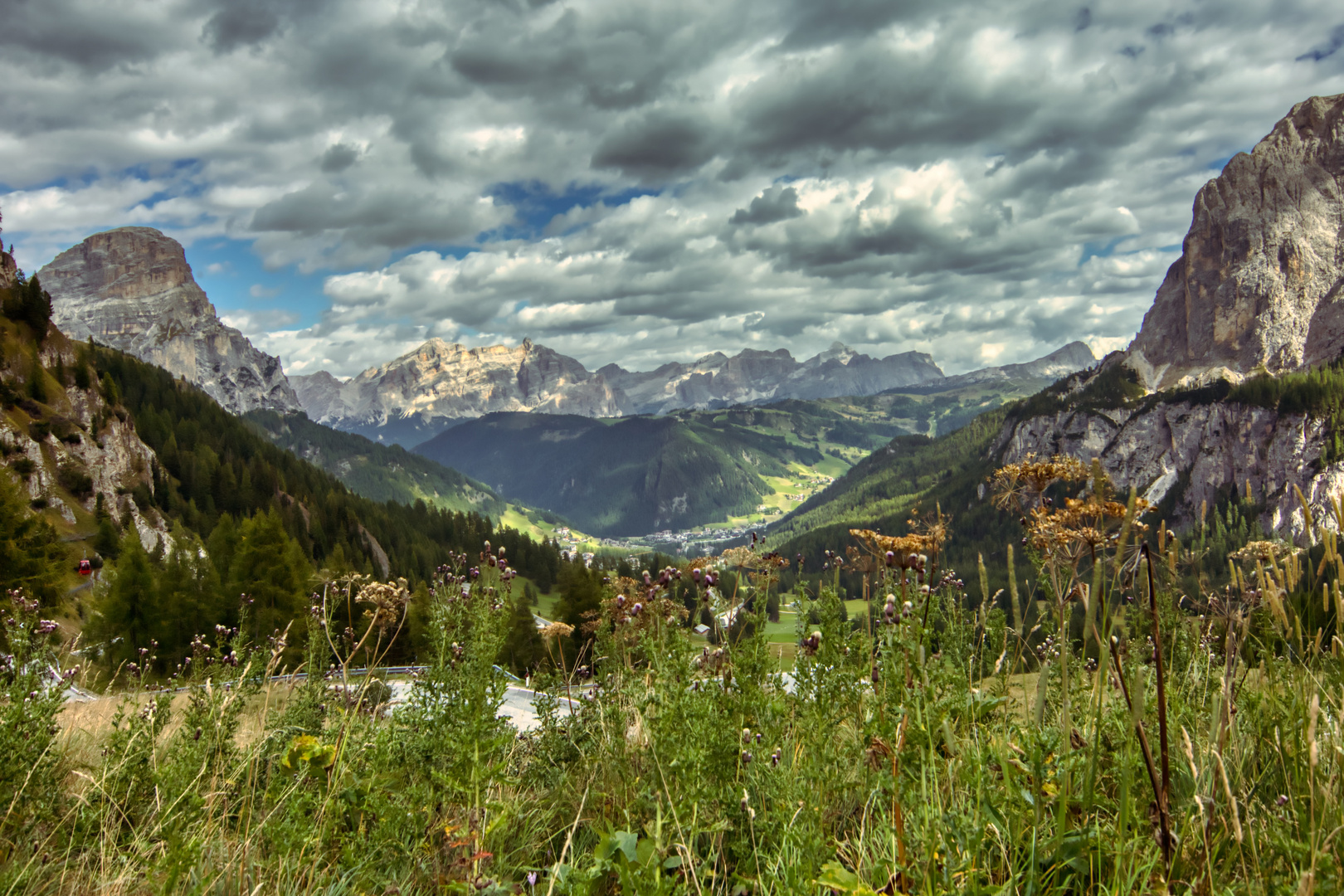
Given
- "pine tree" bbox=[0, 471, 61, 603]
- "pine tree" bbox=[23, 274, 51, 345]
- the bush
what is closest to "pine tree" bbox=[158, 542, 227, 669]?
"pine tree" bbox=[0, 471, 61, 603]

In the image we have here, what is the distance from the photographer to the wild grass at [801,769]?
280cm

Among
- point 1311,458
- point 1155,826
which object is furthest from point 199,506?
point 1311,458

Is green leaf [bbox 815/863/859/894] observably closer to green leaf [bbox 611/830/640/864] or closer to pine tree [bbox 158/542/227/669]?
green leaf [bbox 611/830/640/864]

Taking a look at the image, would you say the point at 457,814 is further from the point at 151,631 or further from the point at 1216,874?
the point at 151,631

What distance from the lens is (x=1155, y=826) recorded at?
2514 mm

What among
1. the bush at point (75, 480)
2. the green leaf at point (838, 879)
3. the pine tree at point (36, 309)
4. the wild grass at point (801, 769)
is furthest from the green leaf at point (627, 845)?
the pine tree at point (36, 309)

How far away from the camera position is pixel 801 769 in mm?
4035

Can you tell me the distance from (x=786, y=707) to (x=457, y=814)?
242 centimetres

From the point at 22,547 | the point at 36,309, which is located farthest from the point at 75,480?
the point at 22,547

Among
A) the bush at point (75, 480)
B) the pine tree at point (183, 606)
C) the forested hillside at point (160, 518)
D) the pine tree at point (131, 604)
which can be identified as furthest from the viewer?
the bush at point (75, 480)

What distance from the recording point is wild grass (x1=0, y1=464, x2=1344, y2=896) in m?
2.80

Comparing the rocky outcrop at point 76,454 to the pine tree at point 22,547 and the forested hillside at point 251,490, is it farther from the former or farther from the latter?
the pine tree at point 22,547

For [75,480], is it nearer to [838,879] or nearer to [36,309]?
[36,309]

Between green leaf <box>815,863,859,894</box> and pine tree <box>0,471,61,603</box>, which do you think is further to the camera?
→ pine tree <box>0,471,61,603</box>
